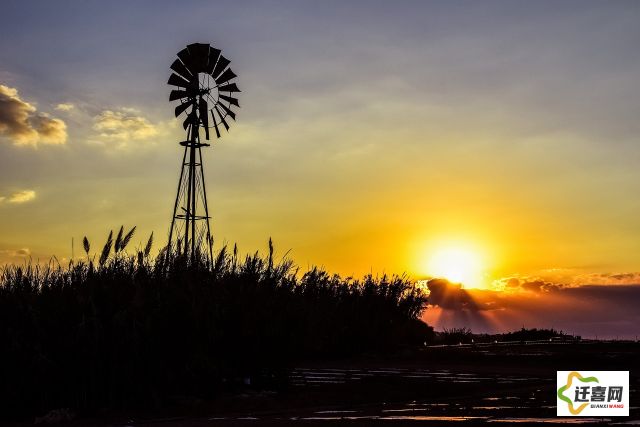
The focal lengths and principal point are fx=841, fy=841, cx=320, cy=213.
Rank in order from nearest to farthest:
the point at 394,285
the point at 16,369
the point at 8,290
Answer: the point at 16,369 → the point at 8,290 → the point at 394,285

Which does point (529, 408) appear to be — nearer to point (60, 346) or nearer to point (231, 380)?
point (231, 380)

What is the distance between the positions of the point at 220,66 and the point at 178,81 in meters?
2.04

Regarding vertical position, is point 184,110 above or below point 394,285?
above

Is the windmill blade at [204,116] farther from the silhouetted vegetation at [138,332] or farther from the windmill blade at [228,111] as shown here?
the silhouetted vegetation at [138,332]

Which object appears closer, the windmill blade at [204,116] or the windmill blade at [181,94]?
the windmill blade at [204,116]

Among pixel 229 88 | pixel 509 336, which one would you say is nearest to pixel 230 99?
pixel 229 88

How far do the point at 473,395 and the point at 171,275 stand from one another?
22.0 feet

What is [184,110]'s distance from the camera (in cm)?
3794

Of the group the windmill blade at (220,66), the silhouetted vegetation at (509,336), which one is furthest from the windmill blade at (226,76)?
the silhouetted vegetation at (509,336)

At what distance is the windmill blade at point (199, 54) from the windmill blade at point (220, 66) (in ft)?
1.71

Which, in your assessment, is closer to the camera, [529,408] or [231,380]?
[529,408]

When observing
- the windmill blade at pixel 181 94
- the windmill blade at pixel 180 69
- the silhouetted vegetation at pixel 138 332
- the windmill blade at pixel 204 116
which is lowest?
the silhouetted vegetation at pixel 138 332

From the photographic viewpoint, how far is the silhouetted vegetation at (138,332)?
15875mm

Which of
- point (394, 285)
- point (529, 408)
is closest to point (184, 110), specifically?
point (394, 285)
